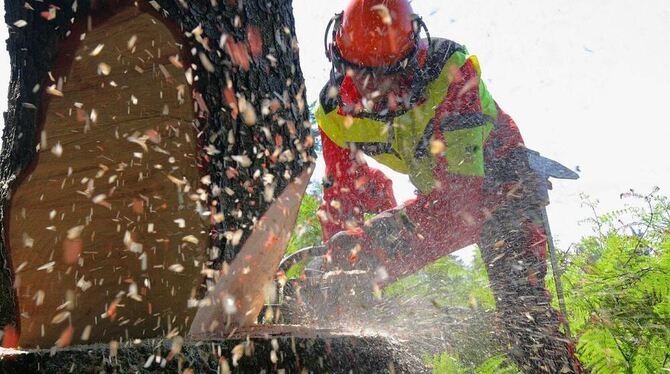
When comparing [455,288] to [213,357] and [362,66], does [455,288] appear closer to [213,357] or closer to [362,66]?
[362,66]

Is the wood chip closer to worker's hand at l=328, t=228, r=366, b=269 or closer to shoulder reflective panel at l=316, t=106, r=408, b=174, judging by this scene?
worker's hand at l=328, t=228, r=366, b=269

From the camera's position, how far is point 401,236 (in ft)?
9.43

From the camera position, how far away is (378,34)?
280 centimetres

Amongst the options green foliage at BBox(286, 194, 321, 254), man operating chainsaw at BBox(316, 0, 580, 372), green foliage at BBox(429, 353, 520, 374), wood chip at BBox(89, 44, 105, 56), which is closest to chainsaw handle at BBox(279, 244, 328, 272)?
man operating chainsaw at BBox(316, 0, 580, 372)

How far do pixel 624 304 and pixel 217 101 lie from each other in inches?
86.0

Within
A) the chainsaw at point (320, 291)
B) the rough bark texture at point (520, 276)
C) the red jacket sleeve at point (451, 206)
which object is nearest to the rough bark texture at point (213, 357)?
the chainsaw at point (320, 291)

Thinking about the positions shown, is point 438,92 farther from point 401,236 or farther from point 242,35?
point 242,35

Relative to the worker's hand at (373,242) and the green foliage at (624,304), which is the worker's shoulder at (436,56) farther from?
the green foliage at (624,304)

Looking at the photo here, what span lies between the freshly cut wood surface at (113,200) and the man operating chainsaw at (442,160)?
1.36 meters

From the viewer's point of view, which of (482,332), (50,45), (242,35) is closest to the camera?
(50,45)

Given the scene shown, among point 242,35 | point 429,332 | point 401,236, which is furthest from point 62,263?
point 429,332

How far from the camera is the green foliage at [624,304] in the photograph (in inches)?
91.2

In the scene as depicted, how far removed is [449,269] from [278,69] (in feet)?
10.2

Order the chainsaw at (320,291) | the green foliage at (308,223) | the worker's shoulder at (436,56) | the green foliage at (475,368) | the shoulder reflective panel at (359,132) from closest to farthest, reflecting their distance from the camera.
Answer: the chainsaw at (320,291)
the green foliage at (475,368)
the worker's shoulder at (436,56)
the shoulder reflective panel at (359,132)
the green foliage at (308,223)
